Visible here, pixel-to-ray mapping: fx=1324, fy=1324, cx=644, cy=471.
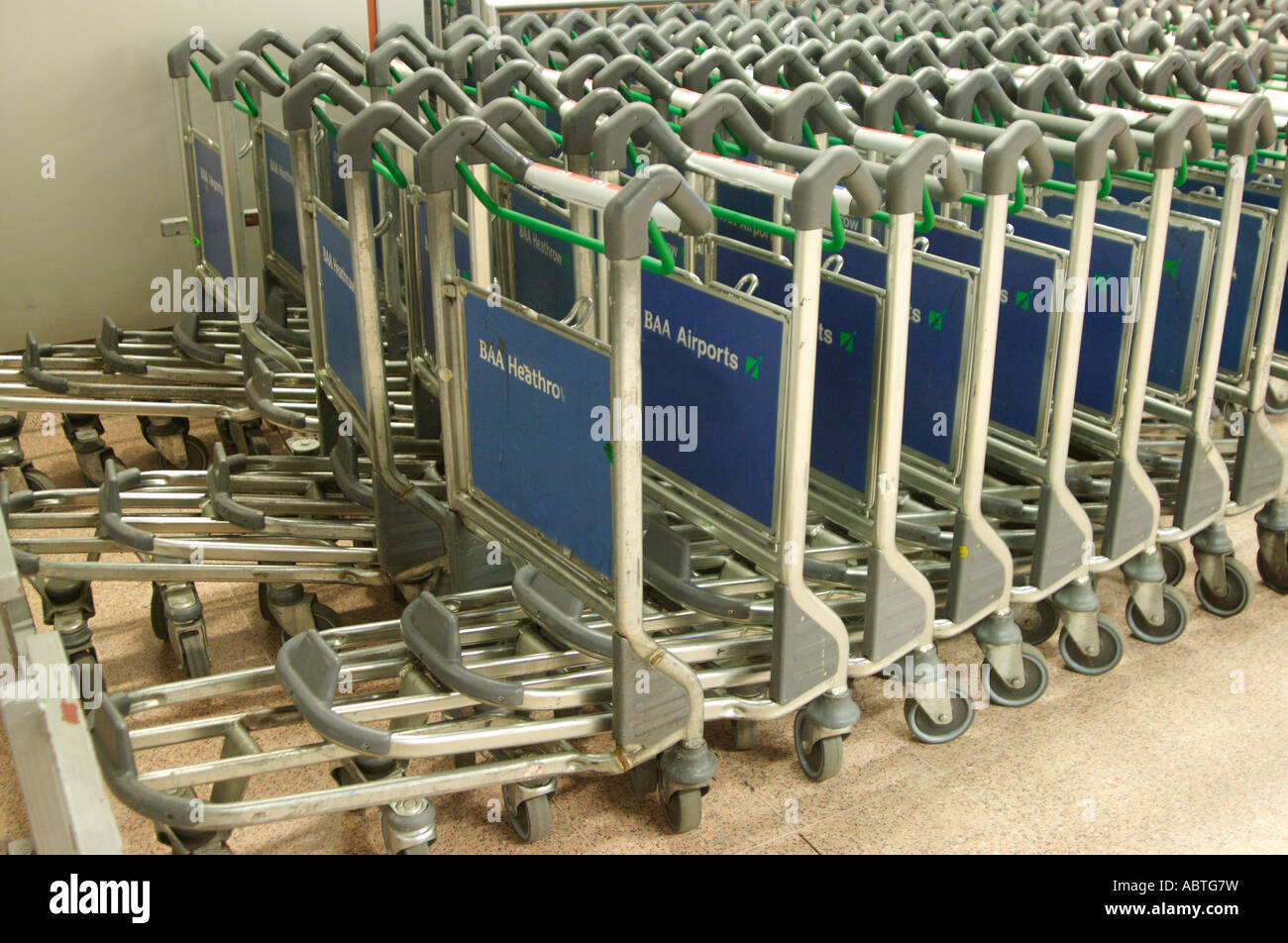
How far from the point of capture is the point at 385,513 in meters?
3.46

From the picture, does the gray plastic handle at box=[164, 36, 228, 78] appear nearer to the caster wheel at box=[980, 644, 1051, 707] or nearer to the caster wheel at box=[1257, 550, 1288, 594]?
the caster wheel at box=[980, 644, 1051, 707]

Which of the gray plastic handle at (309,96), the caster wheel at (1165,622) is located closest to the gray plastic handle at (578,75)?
the gray plastic handle at (309,96)

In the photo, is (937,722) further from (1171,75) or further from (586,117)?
(1171,75)

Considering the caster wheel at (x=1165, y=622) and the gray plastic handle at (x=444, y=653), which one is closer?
the gray plastic handle at (x=444, y=653)

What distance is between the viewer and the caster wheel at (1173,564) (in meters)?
3.98

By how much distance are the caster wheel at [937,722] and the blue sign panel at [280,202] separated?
270 centimetres

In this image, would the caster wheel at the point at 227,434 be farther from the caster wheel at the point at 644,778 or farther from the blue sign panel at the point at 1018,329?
the blue sign panel at the point at 1018,329

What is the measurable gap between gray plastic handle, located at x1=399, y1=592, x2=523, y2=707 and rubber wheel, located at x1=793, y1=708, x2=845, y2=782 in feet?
2.54

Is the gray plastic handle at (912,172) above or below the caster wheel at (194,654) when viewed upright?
above

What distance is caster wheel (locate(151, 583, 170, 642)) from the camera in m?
3.71

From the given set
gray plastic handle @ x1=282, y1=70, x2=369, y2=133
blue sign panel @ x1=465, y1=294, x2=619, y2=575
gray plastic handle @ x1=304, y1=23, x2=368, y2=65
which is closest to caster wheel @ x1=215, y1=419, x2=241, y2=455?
gray plastic handle @ x1=304, y1=23, x2=368, y2=65

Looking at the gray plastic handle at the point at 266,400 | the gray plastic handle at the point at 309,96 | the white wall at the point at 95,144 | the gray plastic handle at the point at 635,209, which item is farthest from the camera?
the white wall at the point at 95,144

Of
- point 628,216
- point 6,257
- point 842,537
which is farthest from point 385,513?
point 6,257

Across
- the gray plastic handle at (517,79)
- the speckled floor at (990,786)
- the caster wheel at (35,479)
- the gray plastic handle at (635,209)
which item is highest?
the gray plastic handle at (517,79)
